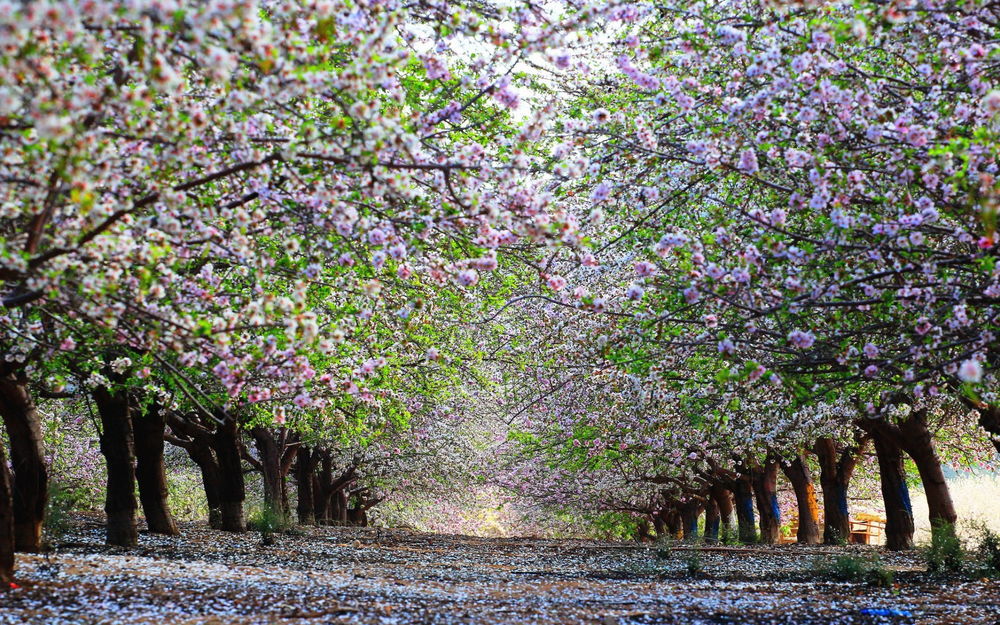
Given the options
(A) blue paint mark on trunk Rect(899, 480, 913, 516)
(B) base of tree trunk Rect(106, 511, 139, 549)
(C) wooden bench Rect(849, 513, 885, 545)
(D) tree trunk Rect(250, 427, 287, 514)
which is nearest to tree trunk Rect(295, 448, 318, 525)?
(D) tree trunk Rect(250, 427, 287, 514)

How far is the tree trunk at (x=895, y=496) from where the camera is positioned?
71.9 ft

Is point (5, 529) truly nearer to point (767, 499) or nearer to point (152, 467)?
point (152, 467)

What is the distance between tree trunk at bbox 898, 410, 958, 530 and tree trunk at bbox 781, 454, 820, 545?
24.3 feet

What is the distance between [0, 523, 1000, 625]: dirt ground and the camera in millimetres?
9328

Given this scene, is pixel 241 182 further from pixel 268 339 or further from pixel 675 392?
pixel 675 392

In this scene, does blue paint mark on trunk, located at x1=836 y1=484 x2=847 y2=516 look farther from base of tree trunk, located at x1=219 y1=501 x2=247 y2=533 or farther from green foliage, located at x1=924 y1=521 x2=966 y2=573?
base of tree trunk, located at x1=219 y1=501 x2=247 y2=533

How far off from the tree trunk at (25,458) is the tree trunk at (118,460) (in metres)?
2.11

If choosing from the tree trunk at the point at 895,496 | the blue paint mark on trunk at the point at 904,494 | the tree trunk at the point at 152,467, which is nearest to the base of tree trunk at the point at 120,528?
the tree trunk at the point at 152,467

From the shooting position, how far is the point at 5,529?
9.65 m

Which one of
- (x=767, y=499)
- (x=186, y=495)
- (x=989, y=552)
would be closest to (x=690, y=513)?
(x=767, y=499)

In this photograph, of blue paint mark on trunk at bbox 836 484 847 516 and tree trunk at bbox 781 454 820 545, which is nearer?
blue paint mark on trunk at bbox 836 484 847 516

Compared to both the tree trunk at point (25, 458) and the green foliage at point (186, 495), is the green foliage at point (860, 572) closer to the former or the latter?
the tree trunk at point (25, 458)

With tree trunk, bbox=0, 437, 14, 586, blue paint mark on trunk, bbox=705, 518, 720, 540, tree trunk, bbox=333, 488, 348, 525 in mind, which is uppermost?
tree trunk, bbox=0, 437, 14, 586

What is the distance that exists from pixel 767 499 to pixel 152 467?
67.4 ft
